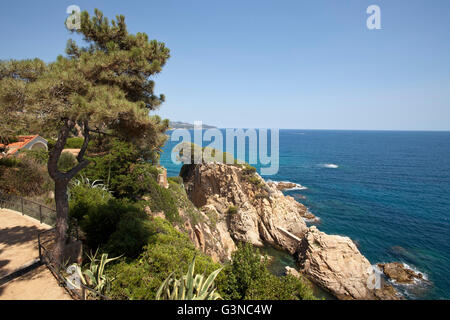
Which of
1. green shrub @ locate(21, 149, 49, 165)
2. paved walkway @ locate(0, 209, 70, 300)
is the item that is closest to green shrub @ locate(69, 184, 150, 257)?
paved walkway @ locate(0, 209, 70, 300)

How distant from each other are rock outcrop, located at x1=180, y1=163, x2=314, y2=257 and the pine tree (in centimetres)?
2137

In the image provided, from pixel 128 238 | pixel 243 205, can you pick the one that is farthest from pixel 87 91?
pixel 243 205

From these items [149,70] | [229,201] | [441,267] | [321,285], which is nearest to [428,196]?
[441,267]

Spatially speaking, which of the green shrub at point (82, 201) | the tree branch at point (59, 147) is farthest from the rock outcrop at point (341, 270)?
the tree branch at point (59, 147)

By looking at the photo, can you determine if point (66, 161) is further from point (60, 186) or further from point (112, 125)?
point (112, 125)

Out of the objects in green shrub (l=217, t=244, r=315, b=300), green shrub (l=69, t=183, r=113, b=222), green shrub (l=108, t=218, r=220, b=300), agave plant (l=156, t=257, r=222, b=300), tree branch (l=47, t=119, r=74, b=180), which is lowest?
green shrub (l=217, t=244, r=315, b=300)

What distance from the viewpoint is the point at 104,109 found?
5.76 metres

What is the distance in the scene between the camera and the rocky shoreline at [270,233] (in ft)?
64.8

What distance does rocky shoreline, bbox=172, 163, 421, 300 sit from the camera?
1977cm

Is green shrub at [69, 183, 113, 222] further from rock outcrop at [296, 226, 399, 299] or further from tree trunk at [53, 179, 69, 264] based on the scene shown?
rock outcrop at [296, 226, 399, 299]

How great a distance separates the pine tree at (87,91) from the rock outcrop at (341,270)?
2065 cm

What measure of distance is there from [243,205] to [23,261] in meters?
24.7

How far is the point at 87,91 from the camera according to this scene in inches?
248

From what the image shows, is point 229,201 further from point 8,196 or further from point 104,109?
point 104,109
